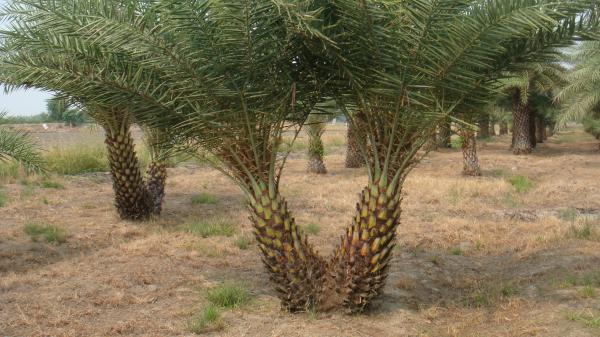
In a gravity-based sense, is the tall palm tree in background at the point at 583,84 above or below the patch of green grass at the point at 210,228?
above

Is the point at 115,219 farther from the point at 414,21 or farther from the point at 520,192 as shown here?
the point at 520,192

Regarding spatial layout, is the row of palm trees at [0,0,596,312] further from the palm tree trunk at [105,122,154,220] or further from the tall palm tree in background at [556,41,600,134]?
the tall palm tree in background at [556,41,600,134]

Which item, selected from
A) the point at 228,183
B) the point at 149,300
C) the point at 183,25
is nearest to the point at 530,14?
the point at 183,25

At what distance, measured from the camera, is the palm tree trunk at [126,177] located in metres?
9.20

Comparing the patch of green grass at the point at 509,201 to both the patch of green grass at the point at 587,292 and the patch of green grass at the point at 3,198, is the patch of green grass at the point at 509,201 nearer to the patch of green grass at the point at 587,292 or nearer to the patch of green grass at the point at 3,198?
the patch of green grass at the point at 587,292

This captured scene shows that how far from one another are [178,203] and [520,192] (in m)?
7.66

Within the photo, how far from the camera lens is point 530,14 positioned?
4133mm

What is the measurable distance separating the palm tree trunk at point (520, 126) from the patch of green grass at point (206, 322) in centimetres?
2043

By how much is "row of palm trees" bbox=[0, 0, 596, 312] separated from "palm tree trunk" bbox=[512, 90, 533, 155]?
1876 centimetres

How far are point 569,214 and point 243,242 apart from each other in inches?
233

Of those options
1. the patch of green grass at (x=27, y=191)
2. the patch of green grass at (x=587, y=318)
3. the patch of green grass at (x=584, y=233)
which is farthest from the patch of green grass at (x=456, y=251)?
the patch of green grass at (x=27, y=191)

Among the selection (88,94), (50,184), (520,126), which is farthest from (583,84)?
(88,94)

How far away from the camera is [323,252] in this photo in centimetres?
788

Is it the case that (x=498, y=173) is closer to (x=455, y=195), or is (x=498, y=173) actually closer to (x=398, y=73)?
(x=455, y=195)
